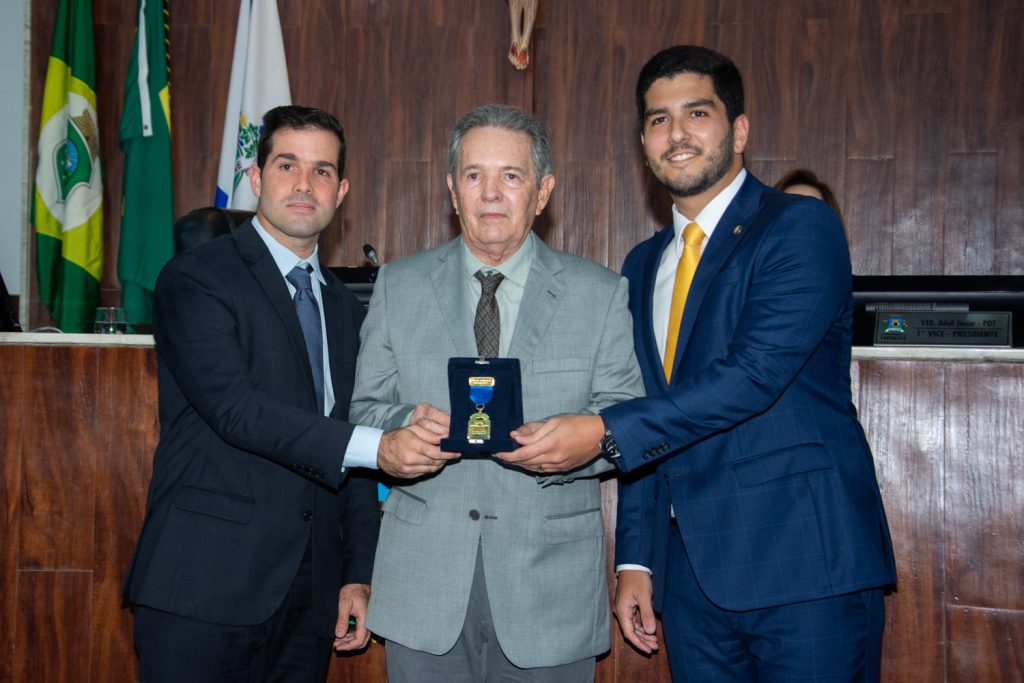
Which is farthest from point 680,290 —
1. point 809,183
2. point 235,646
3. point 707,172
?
point 809,183

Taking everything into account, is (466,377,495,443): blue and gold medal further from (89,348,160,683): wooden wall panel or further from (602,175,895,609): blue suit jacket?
(89,348,160,683): wooden wall panel

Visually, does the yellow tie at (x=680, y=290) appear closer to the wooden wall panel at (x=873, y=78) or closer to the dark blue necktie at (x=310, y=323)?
the dark blue necktie at (x=310, y=323)

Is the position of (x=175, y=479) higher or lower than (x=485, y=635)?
higher

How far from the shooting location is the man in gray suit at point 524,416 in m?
1.82

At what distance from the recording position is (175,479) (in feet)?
6.68

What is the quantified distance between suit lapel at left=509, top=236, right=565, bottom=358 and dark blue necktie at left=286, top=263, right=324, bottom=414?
1.73ft

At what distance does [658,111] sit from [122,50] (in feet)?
13.2

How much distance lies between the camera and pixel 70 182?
475 centimetres

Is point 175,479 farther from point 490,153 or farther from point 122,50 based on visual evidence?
point 122,50

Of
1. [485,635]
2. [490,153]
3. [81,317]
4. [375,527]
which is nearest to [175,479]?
[375,527]

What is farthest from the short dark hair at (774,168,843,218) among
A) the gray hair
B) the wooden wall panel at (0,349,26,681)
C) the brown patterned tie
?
the wooden wall panel at (0,349,26,681)

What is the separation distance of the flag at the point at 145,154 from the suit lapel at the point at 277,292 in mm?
2781

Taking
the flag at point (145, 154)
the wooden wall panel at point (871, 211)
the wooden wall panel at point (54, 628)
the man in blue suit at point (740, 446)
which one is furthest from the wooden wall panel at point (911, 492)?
the flag at point (145, 154)

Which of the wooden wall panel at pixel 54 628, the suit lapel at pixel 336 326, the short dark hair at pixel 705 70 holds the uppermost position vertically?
the short dark hair at pixel 705 70
